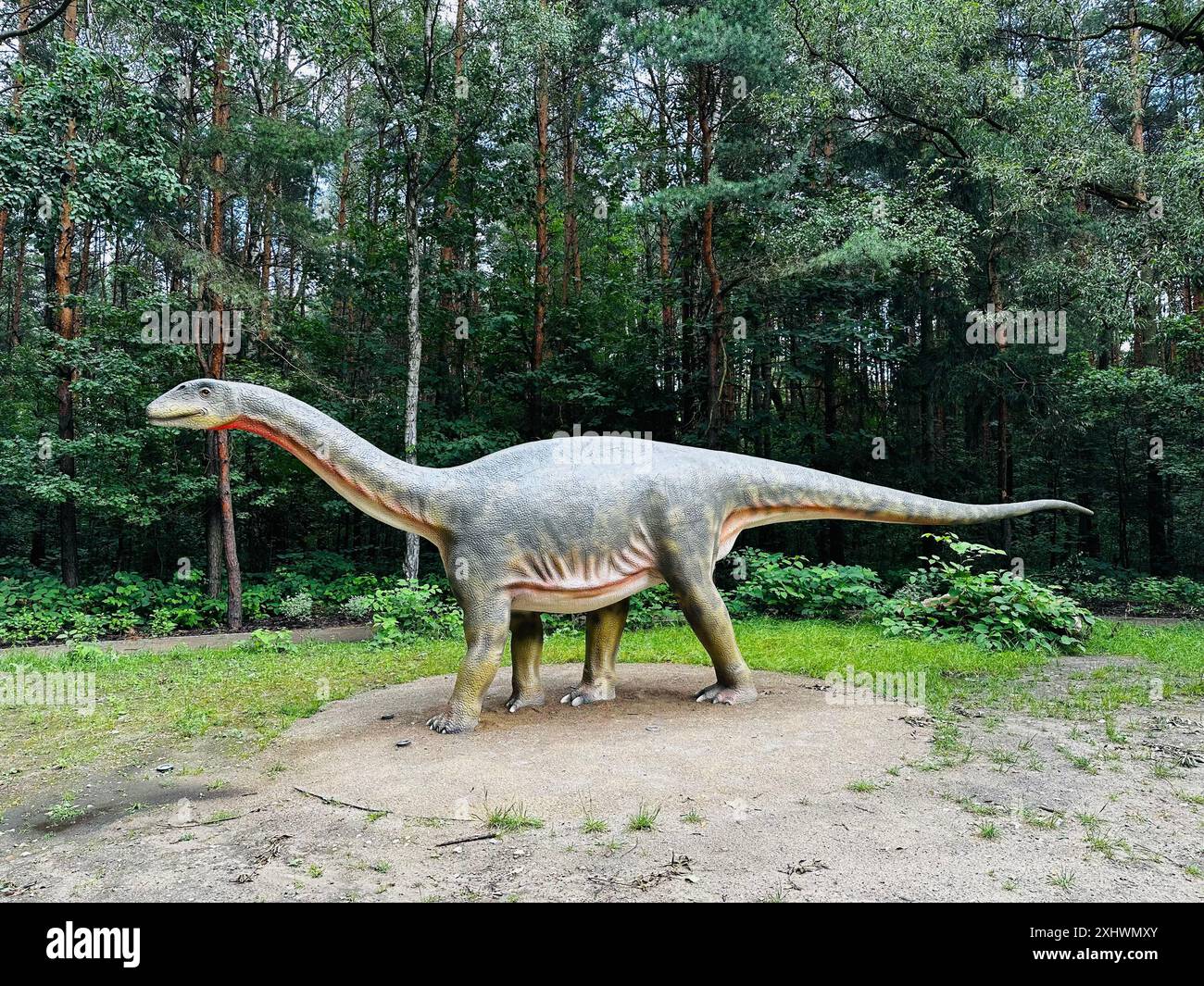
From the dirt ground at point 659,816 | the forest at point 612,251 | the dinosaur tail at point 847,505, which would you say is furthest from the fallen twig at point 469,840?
the forest at point 612,251

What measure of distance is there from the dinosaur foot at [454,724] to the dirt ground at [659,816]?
0.48 feet

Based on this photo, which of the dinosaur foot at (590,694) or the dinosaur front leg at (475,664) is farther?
the dinosaur foot at (590,694)

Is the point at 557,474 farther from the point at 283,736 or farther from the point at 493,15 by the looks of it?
the point at 493,15

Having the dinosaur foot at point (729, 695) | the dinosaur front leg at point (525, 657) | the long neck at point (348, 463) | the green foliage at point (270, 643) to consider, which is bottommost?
the green foliage at point (270, 643)

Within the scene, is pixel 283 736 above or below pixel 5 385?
below

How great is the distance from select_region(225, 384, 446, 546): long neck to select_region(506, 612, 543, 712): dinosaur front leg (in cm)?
94

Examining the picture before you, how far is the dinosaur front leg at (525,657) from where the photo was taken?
225 inches

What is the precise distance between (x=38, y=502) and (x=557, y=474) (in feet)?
50.3

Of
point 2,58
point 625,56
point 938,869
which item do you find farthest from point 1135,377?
point 2,58

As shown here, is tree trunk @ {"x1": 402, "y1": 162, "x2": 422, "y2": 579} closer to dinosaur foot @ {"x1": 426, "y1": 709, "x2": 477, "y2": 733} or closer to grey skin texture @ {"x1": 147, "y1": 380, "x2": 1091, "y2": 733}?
grey skin texture @ {"x1": 147, "y1": 380, "x2": 1091, "y2": 733}

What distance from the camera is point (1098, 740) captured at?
15.0 feet

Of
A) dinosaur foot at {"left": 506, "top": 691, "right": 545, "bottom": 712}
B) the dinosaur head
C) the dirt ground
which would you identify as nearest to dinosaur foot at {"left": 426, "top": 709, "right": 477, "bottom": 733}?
the dirt ground

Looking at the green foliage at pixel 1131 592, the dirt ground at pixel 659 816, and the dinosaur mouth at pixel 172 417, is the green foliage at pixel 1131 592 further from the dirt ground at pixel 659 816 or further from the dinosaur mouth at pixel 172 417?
the dinosaur mouth at pixel 172 417

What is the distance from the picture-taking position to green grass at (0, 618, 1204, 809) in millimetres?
5160
